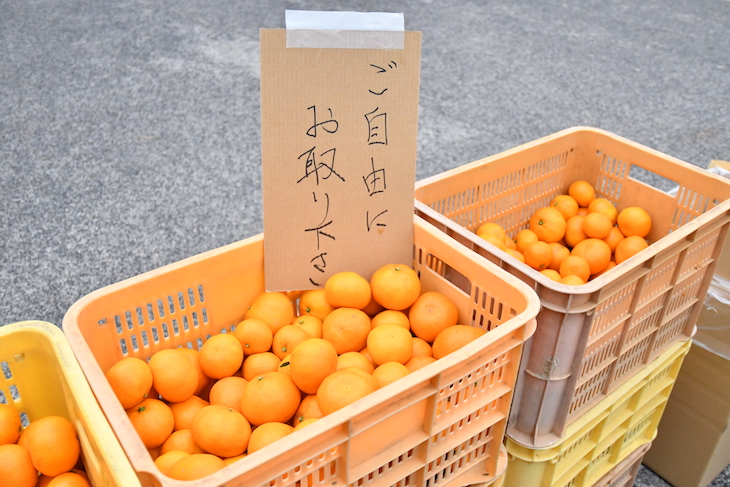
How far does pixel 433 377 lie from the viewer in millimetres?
786

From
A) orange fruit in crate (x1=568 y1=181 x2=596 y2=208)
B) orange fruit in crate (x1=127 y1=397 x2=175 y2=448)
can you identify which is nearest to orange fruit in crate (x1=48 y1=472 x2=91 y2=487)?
orange fruit in crate (x1=127 y1=397 x2=175 y2=448)

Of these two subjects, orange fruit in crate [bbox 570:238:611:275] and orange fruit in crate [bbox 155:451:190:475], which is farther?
orange fruit in crate [bbox 570:238:611:275]

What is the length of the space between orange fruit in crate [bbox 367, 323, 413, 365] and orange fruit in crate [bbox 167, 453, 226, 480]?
311mm

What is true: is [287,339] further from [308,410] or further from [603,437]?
[603,437]

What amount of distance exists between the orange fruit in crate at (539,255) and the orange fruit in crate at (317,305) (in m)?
0.52

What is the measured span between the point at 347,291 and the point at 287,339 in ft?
0.44

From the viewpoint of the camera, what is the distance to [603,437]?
1248 mm

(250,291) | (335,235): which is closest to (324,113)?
(335,235)

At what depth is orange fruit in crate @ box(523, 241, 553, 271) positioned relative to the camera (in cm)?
137

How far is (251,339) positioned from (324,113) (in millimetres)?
397

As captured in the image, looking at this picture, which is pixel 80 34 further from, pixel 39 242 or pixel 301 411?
pixel 301 411

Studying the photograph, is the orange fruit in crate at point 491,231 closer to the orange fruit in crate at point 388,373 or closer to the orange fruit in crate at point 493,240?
the orange fruit in crate at point 493,240

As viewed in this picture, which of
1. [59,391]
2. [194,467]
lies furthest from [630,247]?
[59,391]

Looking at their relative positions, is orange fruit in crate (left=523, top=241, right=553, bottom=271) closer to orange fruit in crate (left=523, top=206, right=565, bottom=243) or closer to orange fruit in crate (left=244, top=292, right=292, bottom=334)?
orange fruit in crate (left=523, top=206, right=565, bottom=243)
